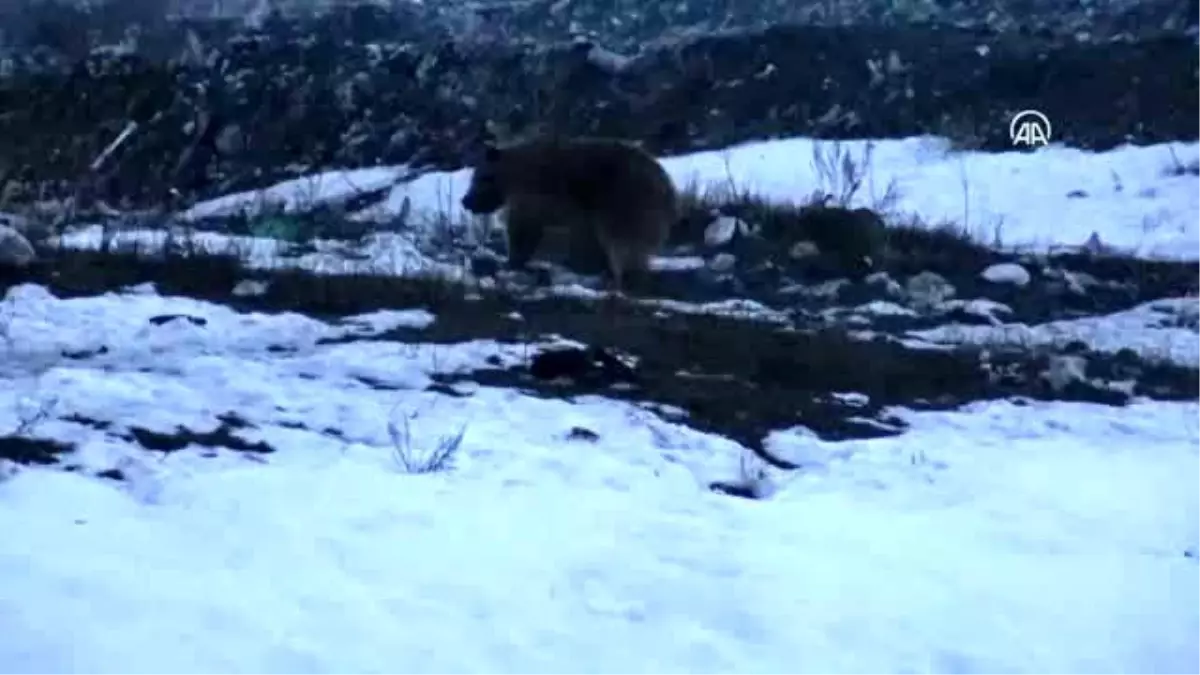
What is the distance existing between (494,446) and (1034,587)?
1849mm

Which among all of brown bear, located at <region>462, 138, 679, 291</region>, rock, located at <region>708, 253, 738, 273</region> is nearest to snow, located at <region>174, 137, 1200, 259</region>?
brown bear, located at <region>462, 138, 679, 291</region>

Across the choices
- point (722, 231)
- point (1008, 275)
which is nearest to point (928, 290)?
point (1008, 275)

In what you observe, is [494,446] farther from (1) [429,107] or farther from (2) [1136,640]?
(1) [429,107]

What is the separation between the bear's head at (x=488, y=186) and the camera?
11.1m

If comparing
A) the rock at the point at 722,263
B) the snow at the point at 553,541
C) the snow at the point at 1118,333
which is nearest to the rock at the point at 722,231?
the rock at the point at 722,263

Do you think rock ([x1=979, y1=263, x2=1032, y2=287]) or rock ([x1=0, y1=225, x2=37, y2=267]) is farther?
rock ([x1=979, y1=263, x2=1032, y2=287])

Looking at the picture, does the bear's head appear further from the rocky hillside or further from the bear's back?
the rocky hillside

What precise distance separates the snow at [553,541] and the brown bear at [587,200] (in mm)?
3282

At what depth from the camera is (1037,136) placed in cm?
1633

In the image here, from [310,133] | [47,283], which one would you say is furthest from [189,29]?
[47,283]

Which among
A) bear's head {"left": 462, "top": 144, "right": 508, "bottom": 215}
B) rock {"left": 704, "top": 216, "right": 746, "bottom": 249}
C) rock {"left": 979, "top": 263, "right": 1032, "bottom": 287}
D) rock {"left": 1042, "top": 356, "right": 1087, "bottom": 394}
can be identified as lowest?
rock {"left": 1042, "top": 356, "right": 1087, "bottom": 394}

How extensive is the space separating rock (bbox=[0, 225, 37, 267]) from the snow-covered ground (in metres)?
1.48

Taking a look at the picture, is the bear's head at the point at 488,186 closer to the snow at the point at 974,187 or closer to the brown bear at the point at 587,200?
the brown bear at the point at 587,200

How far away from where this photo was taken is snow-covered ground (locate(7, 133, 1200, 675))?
4293 mm
